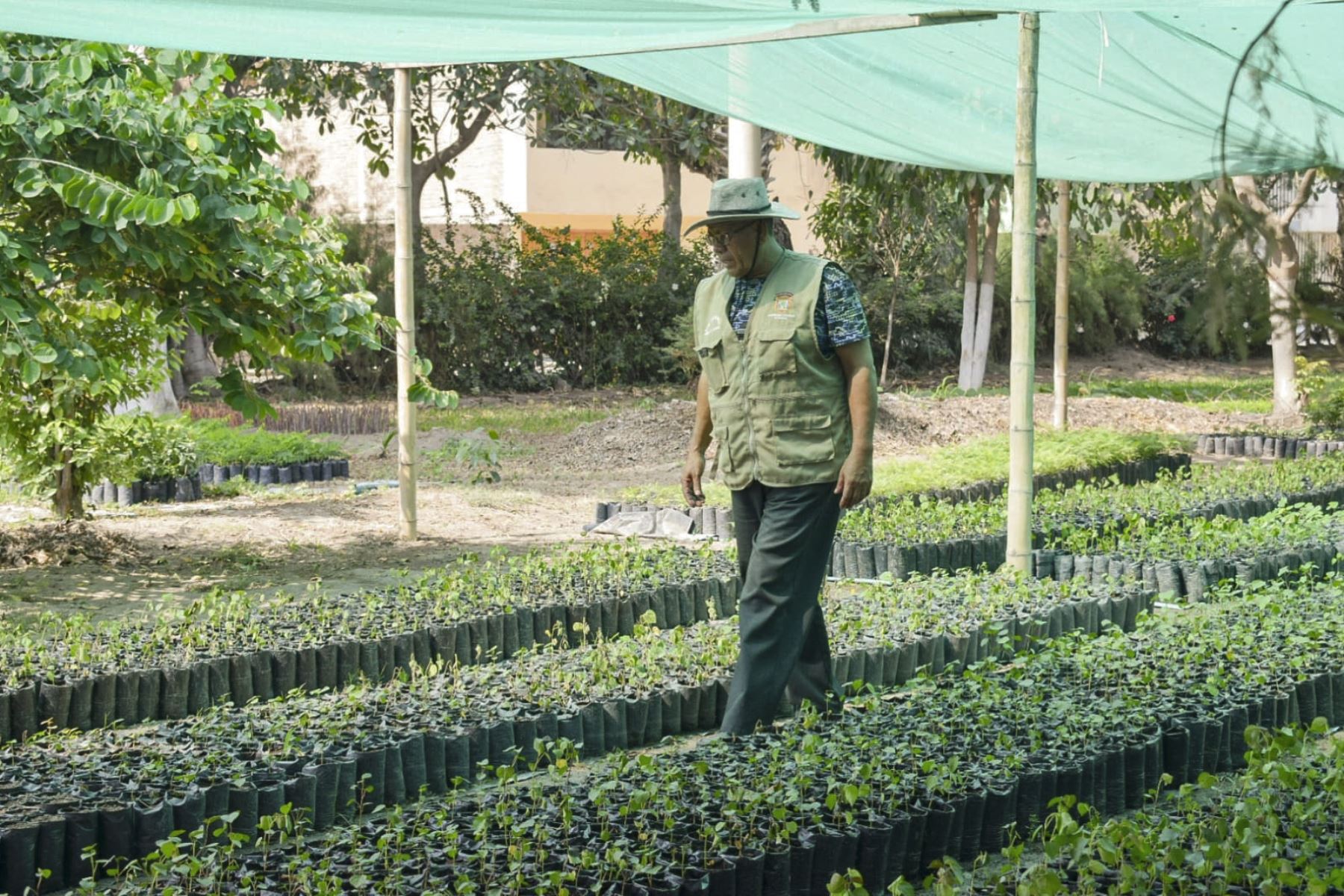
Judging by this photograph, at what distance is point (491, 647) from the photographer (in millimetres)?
5617

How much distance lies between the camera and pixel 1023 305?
592 cm

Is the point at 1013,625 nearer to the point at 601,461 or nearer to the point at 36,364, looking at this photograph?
the point at 36,364

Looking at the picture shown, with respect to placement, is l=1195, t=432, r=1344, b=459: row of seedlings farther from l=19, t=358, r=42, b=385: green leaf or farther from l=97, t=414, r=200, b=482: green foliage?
l=19, t=358, r=42, b=385: green leaf

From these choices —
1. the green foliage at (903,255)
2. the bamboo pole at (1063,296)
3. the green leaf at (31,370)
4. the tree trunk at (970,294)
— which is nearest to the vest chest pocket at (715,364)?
the green leaf at (31,370)

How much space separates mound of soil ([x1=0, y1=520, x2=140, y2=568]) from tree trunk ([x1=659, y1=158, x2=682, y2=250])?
1218cm

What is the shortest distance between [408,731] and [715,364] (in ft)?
4.63

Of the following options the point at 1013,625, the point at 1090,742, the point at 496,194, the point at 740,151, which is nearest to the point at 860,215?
the point at 496,194

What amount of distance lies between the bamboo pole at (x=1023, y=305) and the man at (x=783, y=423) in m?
1.67

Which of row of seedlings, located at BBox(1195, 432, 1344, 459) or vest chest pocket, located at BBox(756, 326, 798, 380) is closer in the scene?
vest chest pocket, located at BBox(756, 326, 798, 380)

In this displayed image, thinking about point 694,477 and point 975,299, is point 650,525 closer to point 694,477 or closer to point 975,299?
point 694,477

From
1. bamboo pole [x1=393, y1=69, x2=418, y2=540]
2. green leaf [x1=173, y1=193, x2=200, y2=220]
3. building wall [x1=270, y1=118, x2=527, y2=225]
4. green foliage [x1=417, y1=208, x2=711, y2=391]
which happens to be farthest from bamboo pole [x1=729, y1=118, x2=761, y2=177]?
building wall [x1=270, y1=118, x2=527, y2=225]

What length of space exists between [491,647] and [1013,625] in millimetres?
1992

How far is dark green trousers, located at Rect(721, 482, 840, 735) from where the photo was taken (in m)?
4.22

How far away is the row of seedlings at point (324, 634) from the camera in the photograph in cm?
476
